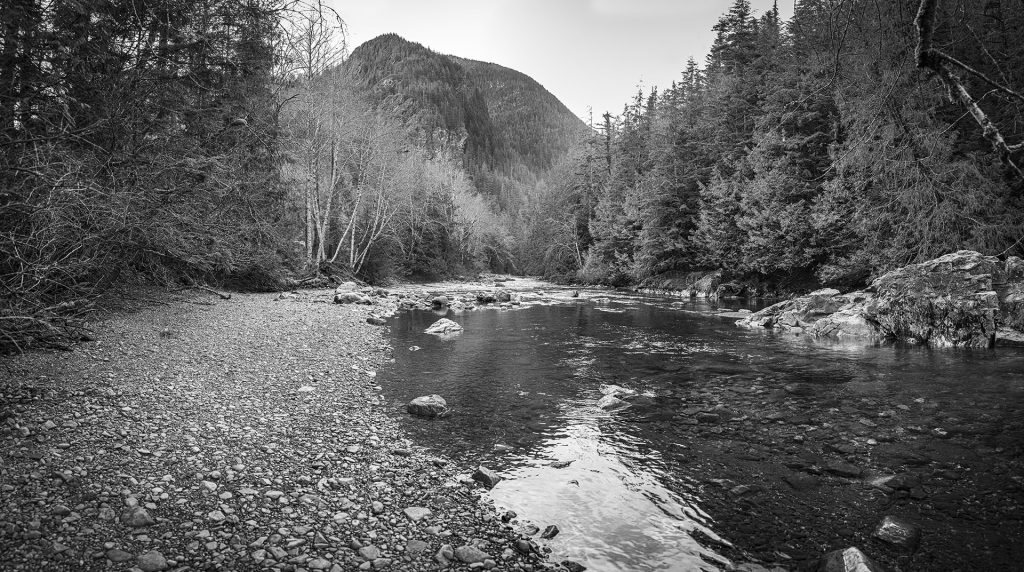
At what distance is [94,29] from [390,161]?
85.6ft

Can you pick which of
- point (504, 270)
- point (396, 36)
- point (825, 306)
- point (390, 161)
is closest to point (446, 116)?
point (396, 36)

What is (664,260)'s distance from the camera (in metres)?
34.4

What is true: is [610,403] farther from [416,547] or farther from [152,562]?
[152,562]

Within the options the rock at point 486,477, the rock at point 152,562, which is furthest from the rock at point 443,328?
the rock at point 152,562

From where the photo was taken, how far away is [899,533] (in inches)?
141

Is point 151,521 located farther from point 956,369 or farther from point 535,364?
point 956,369

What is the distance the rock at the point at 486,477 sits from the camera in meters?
4.31


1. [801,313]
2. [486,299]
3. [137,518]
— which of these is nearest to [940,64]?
[137,518]

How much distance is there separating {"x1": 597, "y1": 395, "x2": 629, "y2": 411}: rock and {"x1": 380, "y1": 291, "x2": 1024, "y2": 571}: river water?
0.18 metres

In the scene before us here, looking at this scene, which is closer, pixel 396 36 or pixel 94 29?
pixel 94 29

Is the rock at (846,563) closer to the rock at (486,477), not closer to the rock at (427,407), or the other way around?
the rock at (486,477)

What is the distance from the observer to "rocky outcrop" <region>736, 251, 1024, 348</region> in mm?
11352

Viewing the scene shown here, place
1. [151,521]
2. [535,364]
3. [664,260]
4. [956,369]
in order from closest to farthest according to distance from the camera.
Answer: [151,521] < [956,369] < [535,364] < [664,260]

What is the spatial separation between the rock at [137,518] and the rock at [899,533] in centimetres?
519
